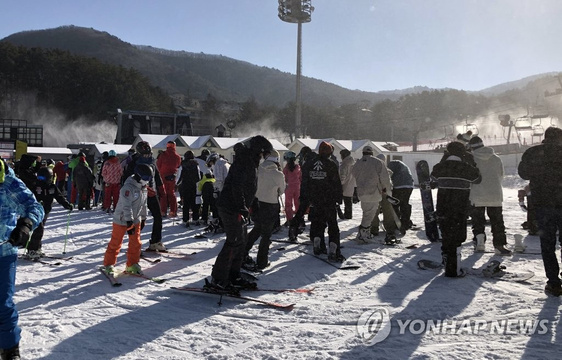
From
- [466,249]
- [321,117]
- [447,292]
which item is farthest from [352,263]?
[321,117]

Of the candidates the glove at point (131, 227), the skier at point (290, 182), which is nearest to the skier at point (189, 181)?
the skier at point (290, 182)

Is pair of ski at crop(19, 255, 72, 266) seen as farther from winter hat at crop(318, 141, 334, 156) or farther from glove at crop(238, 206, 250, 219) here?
winter hat at crop(318, 141, 334, 156)

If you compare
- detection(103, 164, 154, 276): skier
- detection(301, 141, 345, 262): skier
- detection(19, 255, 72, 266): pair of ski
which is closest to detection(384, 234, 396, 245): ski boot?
detection(301, 141, 345, 262): skier

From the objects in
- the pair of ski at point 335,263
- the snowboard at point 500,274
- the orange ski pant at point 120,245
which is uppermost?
the orange ski pant at point 120,245

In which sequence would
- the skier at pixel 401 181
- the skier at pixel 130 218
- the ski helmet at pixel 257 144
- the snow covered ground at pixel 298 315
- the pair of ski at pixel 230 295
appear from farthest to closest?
the skier at pixel 401 181, the skier at pixel 130 218, the ski helmet at pixel 257 144, the pair of ski at pixel 230 295, the snow covered ground at pixel 298 315

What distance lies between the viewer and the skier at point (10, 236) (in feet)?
9.23

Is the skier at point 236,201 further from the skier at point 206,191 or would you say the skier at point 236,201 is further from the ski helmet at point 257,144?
the skier at point 206,191

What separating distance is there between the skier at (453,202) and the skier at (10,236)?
14.7ft

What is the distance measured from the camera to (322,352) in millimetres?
3344

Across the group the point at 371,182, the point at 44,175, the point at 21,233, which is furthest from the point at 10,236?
→ the point at 371,182

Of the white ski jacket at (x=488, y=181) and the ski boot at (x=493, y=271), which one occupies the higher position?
the white ski jacket at (x=488, y=181)

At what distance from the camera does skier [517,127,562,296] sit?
450 centimetres

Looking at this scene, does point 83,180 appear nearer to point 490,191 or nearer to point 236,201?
point 236,201

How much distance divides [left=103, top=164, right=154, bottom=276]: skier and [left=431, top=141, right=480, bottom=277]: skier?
150 inches
